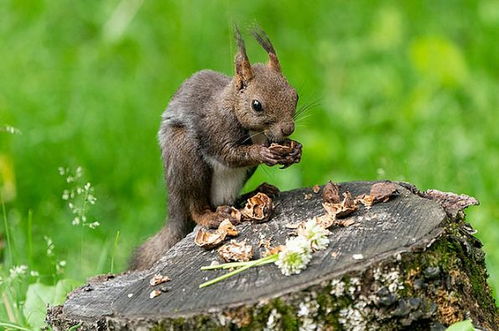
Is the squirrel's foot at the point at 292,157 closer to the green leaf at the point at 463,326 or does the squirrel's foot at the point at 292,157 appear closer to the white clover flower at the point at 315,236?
the white clover flower at the point at 315,236

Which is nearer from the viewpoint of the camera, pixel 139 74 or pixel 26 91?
pixel 26 91

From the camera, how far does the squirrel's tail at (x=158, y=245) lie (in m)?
4.43

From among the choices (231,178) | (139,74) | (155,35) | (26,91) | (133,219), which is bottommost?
(231,178)

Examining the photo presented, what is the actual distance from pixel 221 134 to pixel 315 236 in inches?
38.8

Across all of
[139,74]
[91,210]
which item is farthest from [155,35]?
[91,210]

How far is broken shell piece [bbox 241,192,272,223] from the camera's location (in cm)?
373

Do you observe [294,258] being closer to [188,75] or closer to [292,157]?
[292,157]

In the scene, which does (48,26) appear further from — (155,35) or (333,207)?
(333,207)

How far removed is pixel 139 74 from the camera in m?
7.92

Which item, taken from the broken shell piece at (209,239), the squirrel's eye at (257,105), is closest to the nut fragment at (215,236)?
the broken shell piece at (209,239)

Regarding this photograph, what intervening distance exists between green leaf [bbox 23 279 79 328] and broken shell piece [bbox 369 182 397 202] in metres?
1.37

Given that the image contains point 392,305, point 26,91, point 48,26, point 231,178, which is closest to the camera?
point 392,305

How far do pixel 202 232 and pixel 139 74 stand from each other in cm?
439

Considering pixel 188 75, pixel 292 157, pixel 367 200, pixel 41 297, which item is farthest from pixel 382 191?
pixel 188 75
